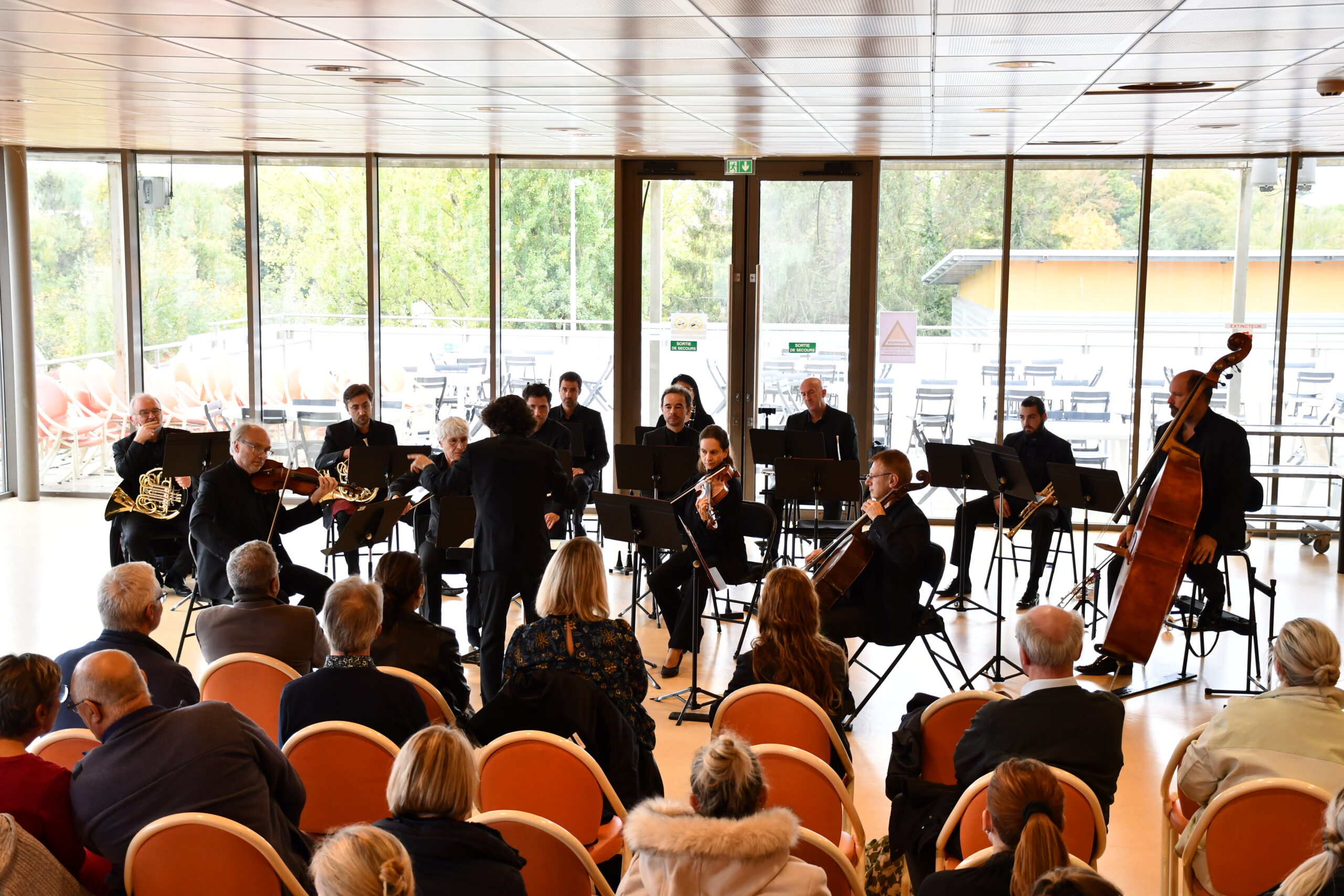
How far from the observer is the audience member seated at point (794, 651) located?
4.09 metres

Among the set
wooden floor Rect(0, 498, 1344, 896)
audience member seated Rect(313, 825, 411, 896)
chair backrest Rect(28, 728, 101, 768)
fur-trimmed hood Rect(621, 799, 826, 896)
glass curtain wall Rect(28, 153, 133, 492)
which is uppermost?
glass curtain wall Rect(28, 153, 133, 492)

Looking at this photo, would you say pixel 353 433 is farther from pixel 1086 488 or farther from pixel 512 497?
pixel 1086 488

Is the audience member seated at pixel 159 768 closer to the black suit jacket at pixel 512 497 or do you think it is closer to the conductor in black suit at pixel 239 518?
the black suit jacket at pixel 512 497

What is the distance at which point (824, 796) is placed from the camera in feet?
10.6

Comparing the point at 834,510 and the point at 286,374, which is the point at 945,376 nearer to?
the point at 834,510

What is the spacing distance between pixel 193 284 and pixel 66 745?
869 centimetres

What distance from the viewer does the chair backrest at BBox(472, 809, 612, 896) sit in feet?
8.86

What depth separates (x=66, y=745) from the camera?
330cm

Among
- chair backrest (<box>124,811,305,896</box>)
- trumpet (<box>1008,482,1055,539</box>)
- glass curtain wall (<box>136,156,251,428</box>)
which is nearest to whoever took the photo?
chair backrest (<box>124,811,305,896</box>)

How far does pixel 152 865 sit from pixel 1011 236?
30.5 ft

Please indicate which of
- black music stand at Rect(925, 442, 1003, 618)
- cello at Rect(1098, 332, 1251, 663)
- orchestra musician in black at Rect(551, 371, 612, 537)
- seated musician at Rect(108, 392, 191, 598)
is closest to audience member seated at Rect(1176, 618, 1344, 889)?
cello at Rect(1098, 332, 1251, 663)

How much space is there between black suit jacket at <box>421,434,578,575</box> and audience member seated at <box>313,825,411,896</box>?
3552mm

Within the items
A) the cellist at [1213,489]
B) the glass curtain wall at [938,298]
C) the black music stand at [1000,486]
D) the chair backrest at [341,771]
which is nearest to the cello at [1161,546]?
the cellist at [1213,489]

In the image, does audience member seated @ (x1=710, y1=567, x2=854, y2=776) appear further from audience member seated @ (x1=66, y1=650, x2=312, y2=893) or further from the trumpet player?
the trumpet player
